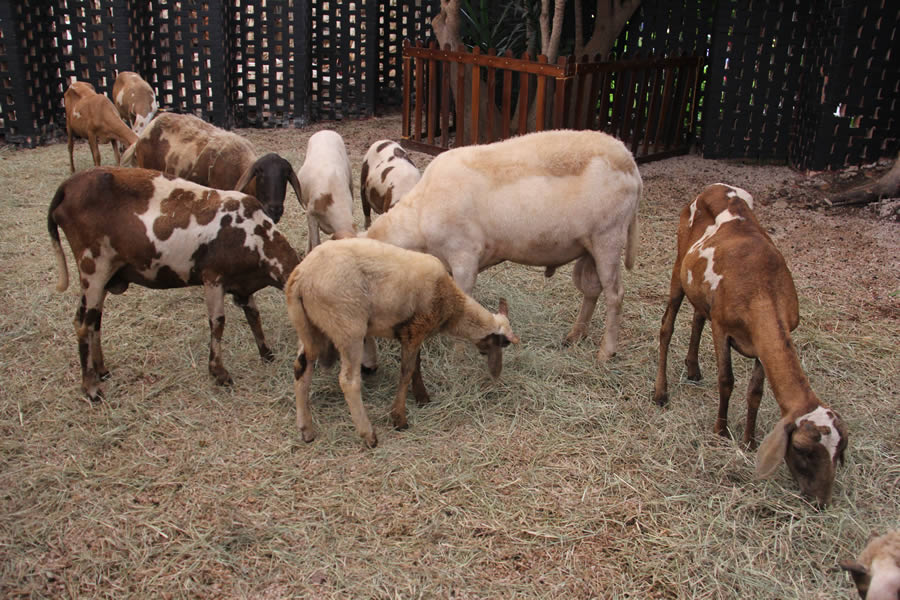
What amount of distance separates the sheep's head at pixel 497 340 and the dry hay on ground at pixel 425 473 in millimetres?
367

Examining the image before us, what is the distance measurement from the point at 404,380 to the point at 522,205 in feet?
4.98

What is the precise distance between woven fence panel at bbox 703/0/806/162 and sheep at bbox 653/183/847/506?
6371mm

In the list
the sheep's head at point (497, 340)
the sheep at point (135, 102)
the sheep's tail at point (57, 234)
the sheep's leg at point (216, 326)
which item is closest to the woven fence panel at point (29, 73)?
the sheep at point (135, 102)

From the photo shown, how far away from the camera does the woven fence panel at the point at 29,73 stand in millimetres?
10094

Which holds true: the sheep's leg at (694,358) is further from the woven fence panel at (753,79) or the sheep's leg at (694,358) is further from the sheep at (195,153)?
the woven fence panel at (753,79)

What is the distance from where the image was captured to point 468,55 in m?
10.1

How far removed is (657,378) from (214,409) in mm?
2895

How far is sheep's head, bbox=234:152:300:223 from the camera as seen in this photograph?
241 inches

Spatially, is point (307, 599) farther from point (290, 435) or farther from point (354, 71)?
point (354, 71)

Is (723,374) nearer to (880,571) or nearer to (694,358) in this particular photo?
(694,358)

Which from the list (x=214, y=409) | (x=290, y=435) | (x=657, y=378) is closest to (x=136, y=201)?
(x=214, y=409)

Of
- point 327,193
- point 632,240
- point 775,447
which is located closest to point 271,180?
point 327,193

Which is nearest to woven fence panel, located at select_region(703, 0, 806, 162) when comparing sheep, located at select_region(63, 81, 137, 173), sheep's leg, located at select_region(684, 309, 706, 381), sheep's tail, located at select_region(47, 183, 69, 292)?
sheep's leg, located at select_region(684, 309, 706, 381)

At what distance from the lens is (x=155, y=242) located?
15.1ft
